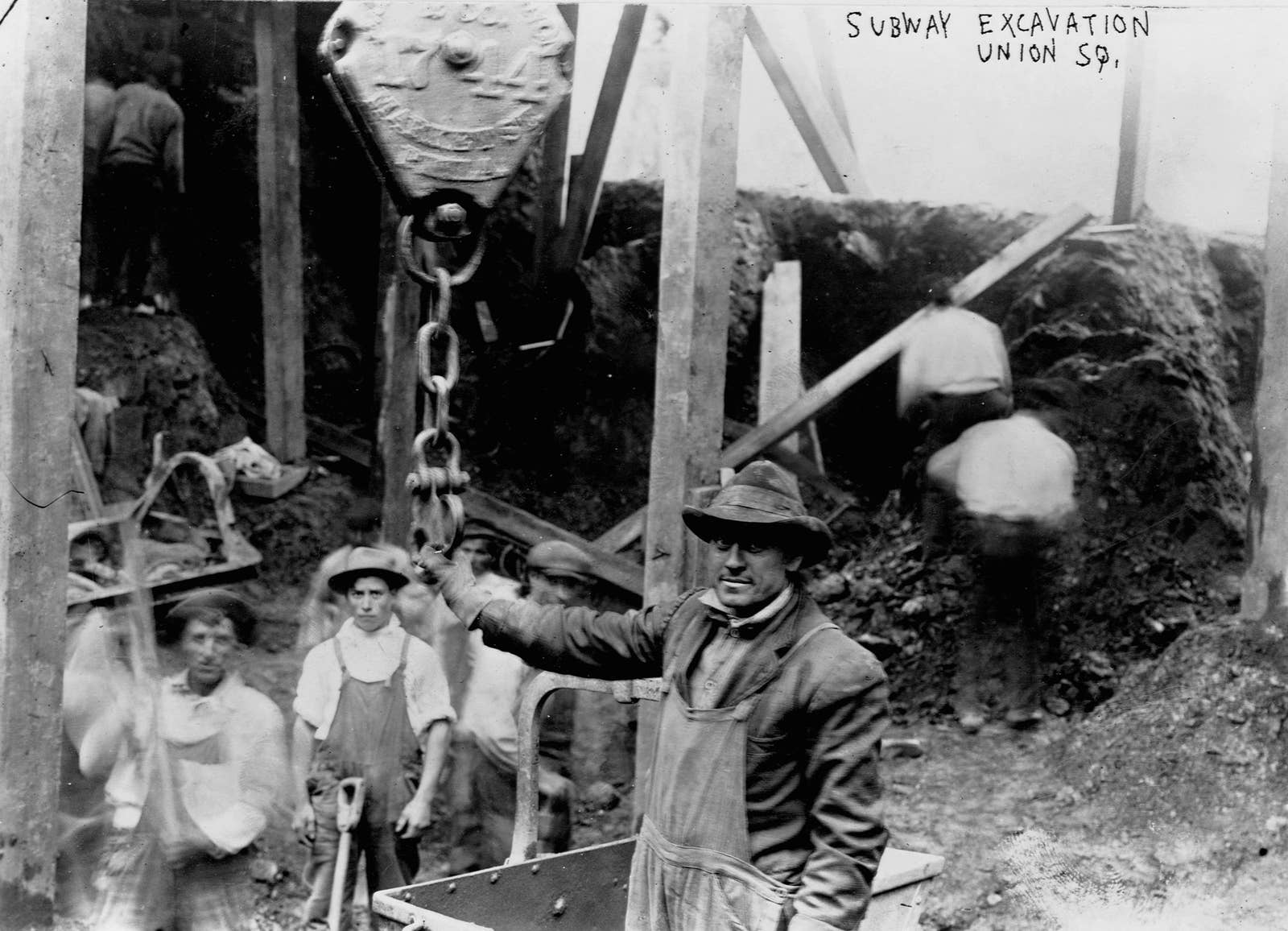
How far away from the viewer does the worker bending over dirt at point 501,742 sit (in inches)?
235

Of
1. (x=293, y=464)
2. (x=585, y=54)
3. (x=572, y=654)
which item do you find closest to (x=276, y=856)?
(x=293, y=464)

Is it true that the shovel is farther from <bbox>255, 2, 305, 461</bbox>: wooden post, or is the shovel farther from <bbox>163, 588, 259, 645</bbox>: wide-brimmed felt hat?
<bbox>255, 2, 305, 461</bbox>: wooden post

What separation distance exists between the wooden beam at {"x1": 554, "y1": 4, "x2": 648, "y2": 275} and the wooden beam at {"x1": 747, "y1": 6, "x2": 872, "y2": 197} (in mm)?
612

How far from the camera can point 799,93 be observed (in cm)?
628

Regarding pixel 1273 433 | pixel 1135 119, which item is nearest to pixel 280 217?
pixel 1135 119

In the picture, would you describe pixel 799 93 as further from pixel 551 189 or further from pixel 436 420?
pixel 436 420

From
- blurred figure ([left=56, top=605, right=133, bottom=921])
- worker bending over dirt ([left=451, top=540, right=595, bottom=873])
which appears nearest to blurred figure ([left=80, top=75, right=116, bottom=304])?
blurred figure ([left=56, top=605, right=133, bottom=921])

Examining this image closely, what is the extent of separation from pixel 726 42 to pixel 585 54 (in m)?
2.19

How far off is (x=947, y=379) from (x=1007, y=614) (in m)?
1.16

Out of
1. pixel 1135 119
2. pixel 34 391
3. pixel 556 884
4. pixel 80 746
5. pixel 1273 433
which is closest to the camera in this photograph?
pixel 556 884

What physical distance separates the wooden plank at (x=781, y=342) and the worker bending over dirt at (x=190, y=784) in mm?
2773

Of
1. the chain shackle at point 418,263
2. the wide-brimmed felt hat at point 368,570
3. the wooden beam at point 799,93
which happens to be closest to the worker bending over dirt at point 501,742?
the wide-brimmed felt hat at point 368,570

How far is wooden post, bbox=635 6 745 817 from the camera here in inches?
197

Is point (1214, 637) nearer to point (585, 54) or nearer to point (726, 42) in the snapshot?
point (726, 42)
